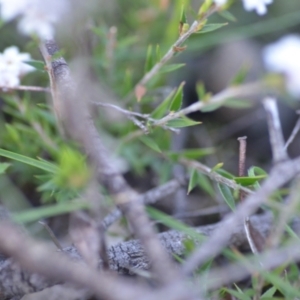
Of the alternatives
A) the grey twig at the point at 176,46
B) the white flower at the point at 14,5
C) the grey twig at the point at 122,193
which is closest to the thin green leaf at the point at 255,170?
the grey twig at the point at 176,46

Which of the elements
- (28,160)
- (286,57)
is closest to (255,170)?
(28,160)

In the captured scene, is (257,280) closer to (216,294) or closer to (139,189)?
(216,294)

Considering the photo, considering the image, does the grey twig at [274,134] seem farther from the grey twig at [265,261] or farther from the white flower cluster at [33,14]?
the white flower cluster at [33,14]

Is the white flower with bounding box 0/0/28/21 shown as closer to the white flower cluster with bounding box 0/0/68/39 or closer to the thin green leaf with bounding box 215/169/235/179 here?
the white flower cluster with bounding box 0/0/68/39

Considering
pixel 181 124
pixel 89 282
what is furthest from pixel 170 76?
pixel 89 282

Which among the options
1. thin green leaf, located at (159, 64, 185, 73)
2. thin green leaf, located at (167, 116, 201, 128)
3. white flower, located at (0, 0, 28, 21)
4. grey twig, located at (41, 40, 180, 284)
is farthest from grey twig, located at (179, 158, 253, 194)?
white flower, located at (0, 0, 28, 21)

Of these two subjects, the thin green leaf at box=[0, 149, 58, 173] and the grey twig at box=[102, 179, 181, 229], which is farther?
the grey twig at box=[102, 179, 181, 229]

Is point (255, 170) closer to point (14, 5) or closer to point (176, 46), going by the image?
point (176, 46)
